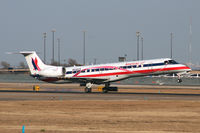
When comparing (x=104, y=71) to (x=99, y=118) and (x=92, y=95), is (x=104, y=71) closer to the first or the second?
(x=92, y=95)

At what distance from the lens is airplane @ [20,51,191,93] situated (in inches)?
2098

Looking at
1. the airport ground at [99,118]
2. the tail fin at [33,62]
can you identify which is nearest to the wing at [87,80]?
the tail fin at [33,62]

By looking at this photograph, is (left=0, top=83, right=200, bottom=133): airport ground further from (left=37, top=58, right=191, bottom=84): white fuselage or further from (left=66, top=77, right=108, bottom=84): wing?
(left=66, top=77, right=108, bottom=84): wing

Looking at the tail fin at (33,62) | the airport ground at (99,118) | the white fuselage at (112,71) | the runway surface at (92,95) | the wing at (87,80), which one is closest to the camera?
the airport ground at (99,118)

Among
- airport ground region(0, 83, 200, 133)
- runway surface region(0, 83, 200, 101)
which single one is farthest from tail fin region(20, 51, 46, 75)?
airport ground region(0, 83, 200, 133)

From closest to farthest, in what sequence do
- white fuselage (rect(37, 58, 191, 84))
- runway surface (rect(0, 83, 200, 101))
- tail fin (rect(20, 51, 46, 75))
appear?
runway surface (rect(0, 83, 200, 101)) < white fuselage (rect(37, 58, 191, 84)) < tail fin (rect(20, 51, 46, 75))

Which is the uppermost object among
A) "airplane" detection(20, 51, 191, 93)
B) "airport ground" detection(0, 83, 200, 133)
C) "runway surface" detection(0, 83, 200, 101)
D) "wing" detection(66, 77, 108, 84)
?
"airplane" detection(20, 51, 191, 93)

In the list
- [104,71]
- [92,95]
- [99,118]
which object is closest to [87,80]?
[104,71]

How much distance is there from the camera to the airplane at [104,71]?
175 ft

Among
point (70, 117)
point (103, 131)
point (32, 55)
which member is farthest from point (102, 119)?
point (32, 55)

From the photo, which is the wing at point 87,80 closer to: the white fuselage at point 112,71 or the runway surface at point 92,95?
the white fuselage at point 112,71

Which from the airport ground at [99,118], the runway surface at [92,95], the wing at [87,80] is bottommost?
the airport ground at [99,118]

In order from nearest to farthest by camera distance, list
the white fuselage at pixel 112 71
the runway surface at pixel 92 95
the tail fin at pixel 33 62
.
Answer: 1. the runway surface at pixel 92 95
2. the white fuselage at pixel 112 71
3. the tail fin at pixel 33 62

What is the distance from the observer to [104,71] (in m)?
56.1
